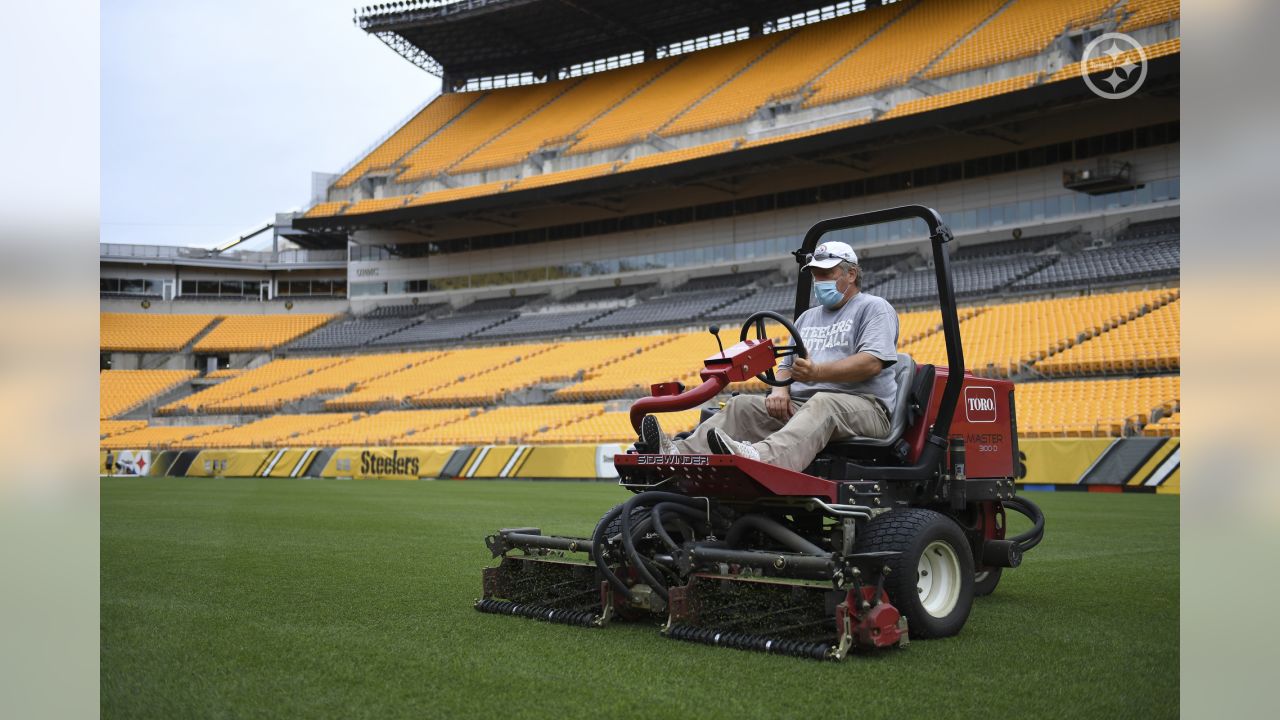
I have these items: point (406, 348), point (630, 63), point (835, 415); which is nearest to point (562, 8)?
point (630, 63)

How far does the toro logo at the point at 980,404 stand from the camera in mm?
5480

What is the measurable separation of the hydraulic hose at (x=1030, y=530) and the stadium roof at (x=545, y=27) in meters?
40.7

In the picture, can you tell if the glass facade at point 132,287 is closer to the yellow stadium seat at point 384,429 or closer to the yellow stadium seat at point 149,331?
the yellow stadium seat at point 149,331

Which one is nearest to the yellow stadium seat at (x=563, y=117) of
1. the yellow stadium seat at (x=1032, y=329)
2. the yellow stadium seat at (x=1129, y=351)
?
the yellow stadium seat at (x=1032, y=329)

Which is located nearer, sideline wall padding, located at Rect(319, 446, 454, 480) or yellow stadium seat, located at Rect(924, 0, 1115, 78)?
sideline wall padding, located at Rect(319, 446, 454, 480)

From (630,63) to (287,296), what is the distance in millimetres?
20999

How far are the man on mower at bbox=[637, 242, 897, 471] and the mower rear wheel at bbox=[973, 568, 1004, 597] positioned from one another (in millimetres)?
1485

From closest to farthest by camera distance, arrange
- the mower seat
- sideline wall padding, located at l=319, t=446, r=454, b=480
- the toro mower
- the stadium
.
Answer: the stadium
the toro mower
the mower seat
sideline wall padding, located at l=319, t=446, r=454, b=480

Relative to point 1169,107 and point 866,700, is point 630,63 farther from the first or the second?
point 866,700

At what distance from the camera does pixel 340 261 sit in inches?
2127

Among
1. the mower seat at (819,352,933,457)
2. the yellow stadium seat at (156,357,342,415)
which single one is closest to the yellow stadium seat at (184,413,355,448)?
the yellow stadium seat at (156,357,342,415)

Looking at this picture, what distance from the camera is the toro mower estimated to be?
14.3 feet

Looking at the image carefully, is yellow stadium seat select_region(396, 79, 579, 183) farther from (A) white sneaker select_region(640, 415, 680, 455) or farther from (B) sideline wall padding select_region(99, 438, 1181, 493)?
(A) white sneaker select_region(640, 415, 680, 455)

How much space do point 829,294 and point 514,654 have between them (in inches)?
95.1
